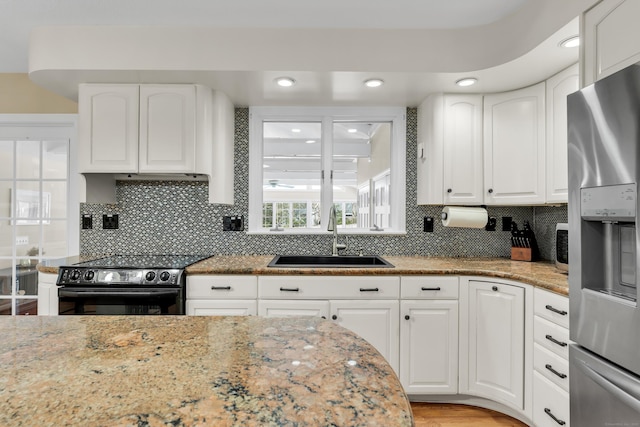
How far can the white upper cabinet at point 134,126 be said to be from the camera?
7.63ft

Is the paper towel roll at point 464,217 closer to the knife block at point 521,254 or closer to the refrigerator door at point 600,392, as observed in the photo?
the knife block at point 521,254

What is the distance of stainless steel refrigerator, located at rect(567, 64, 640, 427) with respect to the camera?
1072mm

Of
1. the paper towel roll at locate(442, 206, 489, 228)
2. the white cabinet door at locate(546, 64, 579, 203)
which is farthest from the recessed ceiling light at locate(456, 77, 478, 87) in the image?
the paper towel roll at locate(442, 206, 489, 228)

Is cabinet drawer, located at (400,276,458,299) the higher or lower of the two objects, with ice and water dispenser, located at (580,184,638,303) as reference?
lower

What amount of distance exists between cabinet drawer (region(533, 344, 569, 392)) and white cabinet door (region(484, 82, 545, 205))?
96 centimetres

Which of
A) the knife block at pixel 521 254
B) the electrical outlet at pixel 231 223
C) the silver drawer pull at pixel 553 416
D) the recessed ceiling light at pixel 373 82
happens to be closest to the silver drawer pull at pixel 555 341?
the silver drawer pull at pixel 553 416

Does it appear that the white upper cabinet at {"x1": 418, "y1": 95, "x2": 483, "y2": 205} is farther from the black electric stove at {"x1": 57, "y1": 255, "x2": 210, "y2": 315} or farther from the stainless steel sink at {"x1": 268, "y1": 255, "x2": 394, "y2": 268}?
the black electric stove at {"x1": 57, "y1": 255, "x2": 210, "y2": 315}

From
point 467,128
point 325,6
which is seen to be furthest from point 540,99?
point 325,6

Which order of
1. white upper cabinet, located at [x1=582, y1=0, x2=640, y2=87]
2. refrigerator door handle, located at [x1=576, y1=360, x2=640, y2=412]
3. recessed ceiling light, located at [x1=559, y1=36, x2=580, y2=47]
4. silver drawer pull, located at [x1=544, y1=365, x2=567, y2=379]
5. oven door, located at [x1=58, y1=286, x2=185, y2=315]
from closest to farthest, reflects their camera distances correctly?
1. refrigerator door handle, located at [x1=576, y1=360, x2=640, y2=412]
2. white upper cabinet, located at [x1=582, y1=0, x2=640, y2=87]
3. silver drawer pull, located at [x1=544, y1=365, x2=567, y2=379]
4. recessed ceiling light, located at [x1=559, y1=36, x2=580, y2=47]
5. oven door, located at [x1=58, y1=286, x2=185, y2=315]

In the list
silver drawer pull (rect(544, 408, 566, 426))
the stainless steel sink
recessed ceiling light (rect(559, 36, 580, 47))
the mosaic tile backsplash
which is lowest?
silver drawer pull (rect(544, 408, 566, 426))

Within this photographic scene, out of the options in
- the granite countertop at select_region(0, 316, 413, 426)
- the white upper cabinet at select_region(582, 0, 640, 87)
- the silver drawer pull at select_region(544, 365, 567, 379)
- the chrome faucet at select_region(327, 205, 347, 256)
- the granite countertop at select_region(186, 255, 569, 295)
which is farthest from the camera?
the chrome faucet at select_region(327, 205, 347, 256)

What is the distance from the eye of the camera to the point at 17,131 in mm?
2768

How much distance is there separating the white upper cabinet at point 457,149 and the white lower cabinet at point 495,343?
690mm

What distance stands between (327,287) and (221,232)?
110 cm
